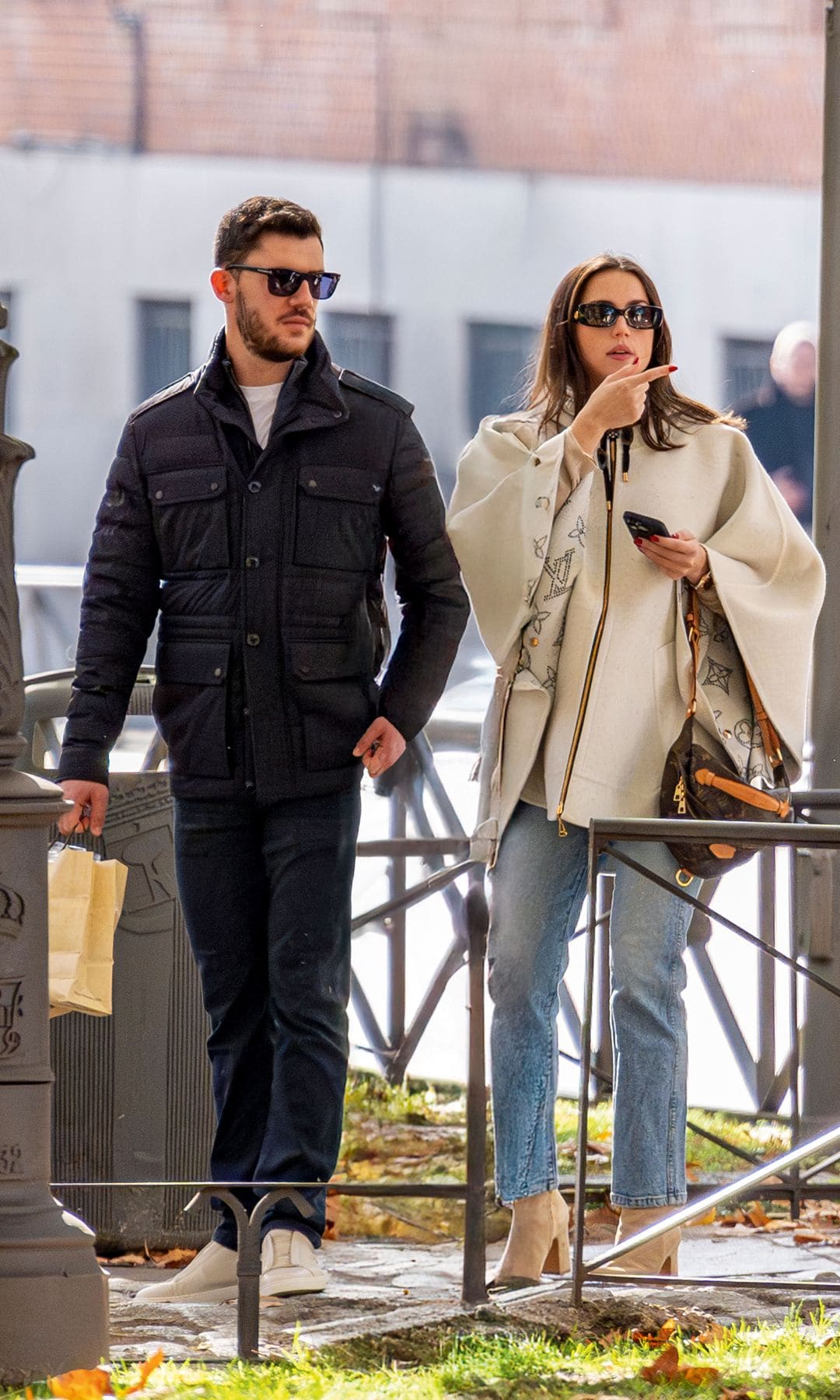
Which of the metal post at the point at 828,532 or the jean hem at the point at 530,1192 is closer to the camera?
the jean hem at the point at 530,1192

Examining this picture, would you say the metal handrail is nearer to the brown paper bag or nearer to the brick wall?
the brown paper bag

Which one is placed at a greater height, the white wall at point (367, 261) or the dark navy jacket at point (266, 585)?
the white wall at point (367, 261)

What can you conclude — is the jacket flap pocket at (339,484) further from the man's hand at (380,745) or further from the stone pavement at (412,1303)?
the stone pavement at (412,1303)

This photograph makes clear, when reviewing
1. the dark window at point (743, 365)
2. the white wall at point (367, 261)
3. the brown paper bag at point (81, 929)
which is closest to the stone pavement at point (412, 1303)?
the brown paper bag at point (81, 929)

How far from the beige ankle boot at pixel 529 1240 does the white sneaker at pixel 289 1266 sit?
32cm

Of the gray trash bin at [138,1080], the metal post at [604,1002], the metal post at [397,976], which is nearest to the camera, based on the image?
the gray trash bin at [138,1080]

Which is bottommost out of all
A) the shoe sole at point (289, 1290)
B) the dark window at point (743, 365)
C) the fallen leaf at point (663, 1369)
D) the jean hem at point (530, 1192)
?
the shoe sole at point (289, 1290)

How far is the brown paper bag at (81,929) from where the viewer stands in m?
3.34

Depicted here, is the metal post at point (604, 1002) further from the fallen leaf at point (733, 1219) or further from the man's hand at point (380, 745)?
the man's hand at point (380, 745)

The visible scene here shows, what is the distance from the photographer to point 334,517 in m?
3.57

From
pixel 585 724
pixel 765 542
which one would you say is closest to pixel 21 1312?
pixel 585 724

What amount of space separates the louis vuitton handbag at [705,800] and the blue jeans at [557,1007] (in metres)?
0.06

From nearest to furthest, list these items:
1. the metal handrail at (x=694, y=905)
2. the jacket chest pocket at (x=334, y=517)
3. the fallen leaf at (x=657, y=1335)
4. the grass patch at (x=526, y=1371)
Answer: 1. the grass patch at (x=526, y=1371)
2. the metal handrail at (x=694, y=905)
3. the fallen leaf at (x=657, y=1335)
4. the jacket chest pocket at (x=334, y=517)

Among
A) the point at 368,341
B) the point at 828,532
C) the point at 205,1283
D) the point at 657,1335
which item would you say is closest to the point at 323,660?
the point at 205,1283
